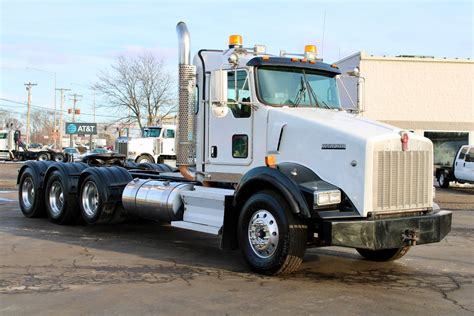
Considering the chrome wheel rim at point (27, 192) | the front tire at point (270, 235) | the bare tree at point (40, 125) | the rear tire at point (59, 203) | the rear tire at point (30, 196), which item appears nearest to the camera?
the front tire at point (270, 235)

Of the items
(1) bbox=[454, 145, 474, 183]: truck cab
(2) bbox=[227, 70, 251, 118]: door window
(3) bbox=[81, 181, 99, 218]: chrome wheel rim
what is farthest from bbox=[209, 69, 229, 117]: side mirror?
(1) bbox=[454, 145, 474, 183]: truck cab

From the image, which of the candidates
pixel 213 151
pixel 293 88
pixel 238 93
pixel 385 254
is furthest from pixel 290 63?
pixel 385 254

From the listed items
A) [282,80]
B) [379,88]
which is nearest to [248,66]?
[282,80]

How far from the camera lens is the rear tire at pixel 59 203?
10875mm

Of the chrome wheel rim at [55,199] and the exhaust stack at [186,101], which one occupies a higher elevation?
the exhaust stack at [186,101]

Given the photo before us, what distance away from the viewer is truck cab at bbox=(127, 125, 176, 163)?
28344mm

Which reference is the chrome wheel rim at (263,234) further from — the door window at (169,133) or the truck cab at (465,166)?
the door window at (169,133)

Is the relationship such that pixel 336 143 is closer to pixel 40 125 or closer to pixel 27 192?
pixel 27 192

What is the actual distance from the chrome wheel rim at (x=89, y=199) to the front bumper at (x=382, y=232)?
5377 millimetres

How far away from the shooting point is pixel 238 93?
7.78m

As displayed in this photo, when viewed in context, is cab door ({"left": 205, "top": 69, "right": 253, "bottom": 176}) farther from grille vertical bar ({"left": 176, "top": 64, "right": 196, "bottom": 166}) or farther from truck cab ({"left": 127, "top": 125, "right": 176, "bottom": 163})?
truck cab ({"left": 127, "top": 125, "right": 176, "bottom": 163})

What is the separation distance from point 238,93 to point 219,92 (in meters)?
0.43

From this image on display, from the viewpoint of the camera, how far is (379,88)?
29188mm

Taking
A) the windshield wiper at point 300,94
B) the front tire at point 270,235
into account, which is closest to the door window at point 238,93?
the windshield wiper at point 300,94
